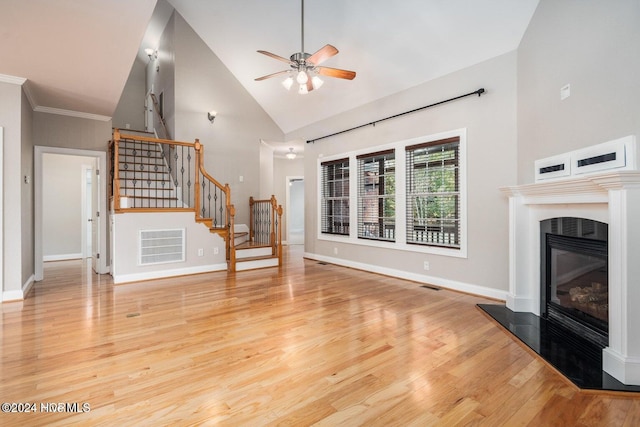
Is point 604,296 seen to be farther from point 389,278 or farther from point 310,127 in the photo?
point 310,127

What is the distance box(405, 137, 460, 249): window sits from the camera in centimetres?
455

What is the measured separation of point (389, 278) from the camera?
528 cm

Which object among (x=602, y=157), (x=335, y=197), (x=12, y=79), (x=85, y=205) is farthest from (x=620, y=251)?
(x=85, y=205)

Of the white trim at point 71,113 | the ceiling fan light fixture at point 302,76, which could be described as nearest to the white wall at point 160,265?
the white trim at point 71,113

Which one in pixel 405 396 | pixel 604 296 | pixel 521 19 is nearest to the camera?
pixel 405 396

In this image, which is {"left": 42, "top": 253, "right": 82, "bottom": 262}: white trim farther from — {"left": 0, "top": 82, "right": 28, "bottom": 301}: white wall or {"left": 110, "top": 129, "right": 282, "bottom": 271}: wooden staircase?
{"left": 0, "top": 82, "right": 28, "bottom": 301}: white wall

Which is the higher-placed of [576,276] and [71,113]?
[71,113]

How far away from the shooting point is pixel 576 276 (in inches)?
113

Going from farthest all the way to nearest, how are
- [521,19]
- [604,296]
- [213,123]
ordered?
[213,123] < [521,19] < [604,296]

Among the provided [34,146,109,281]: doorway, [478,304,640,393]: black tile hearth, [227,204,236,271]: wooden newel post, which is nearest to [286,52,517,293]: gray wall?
[478,304,640,393]: black tile hearth

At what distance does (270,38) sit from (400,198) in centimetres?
374

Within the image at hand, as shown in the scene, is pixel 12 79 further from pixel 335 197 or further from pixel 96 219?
pixel 335 197

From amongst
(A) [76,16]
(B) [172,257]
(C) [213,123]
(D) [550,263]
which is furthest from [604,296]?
(C) [213,123]

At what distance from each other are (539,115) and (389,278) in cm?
311
